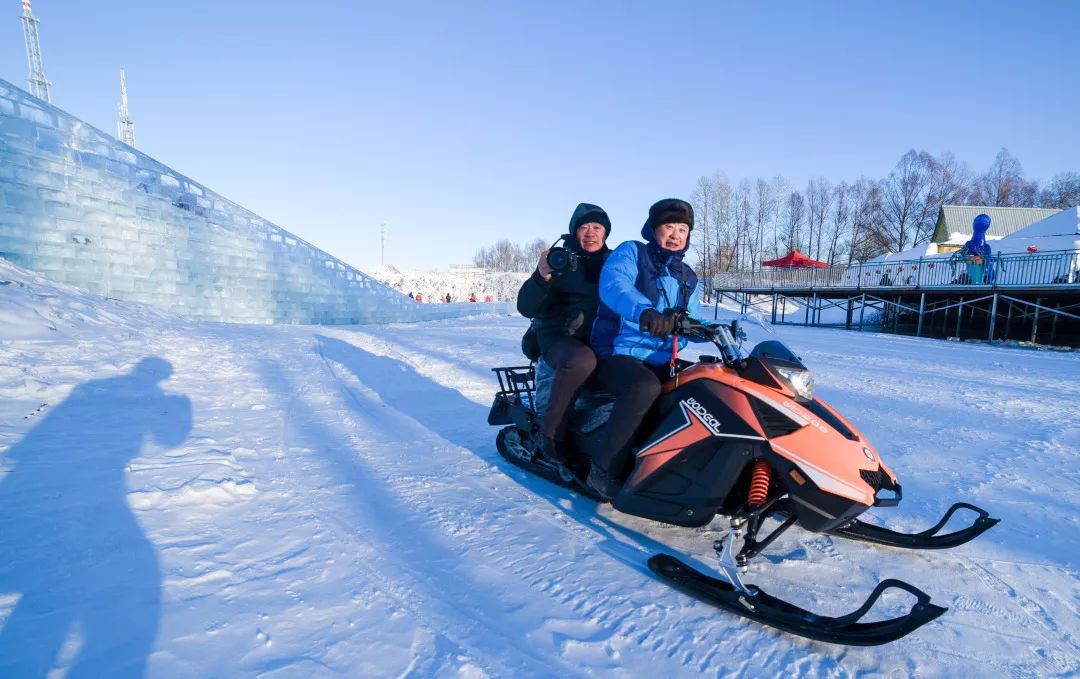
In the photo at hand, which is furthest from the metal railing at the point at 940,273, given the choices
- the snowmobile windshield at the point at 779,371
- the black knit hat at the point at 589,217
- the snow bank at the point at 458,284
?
the snow bank at the point at 458,284

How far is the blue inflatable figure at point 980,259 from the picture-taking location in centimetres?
1284

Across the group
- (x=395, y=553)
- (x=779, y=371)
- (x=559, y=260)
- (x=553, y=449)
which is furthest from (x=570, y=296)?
(x=395, y=553)

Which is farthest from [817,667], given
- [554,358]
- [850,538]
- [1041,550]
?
[554,358]

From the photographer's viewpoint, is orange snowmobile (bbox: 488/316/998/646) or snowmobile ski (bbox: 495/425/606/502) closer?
orange snowmobile (bbox: 488/316/998/646)

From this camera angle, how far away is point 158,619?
176 cm

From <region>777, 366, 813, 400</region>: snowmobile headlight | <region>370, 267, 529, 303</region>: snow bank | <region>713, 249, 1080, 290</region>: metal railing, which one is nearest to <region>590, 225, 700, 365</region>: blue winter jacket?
<region>777, 366, 813, 400</region>: snowmobile headlight

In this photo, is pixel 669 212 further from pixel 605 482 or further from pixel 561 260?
pixel 605 482

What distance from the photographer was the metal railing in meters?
11.6

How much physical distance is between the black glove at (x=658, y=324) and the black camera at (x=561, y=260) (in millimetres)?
897

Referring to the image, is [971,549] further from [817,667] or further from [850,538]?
[817,667]

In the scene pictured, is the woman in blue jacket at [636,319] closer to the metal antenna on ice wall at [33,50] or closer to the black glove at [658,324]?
the black glove at [658,324]

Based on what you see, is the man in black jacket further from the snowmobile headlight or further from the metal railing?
the metal railing

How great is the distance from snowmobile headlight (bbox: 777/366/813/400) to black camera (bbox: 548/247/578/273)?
138cm

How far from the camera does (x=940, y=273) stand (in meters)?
14.9
